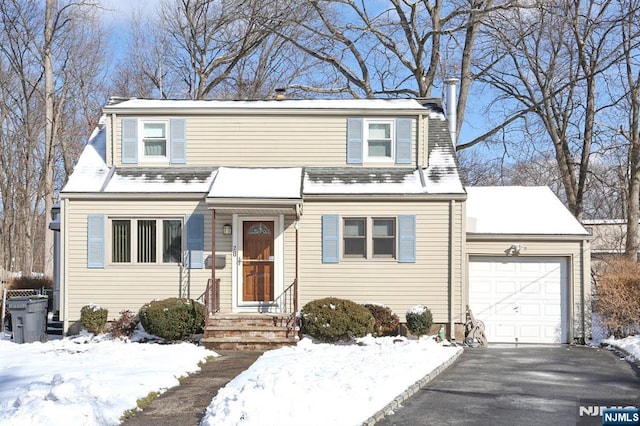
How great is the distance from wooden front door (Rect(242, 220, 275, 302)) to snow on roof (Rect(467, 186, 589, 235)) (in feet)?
16.2

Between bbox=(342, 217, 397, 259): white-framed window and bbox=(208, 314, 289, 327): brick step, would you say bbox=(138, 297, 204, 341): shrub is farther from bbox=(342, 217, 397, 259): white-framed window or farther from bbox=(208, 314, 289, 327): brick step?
bbox=(342, 217, 397, 259): white-framed window

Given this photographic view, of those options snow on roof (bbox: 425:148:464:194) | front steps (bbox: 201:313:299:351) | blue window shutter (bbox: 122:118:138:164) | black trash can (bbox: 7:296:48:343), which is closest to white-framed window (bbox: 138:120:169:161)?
blue window shutter (bbox: 122:118:138:164)

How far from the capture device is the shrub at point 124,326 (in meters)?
16.2

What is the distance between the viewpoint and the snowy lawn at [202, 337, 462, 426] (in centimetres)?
806

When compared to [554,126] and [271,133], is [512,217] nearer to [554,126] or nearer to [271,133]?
[271,133]

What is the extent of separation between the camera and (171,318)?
613 inches

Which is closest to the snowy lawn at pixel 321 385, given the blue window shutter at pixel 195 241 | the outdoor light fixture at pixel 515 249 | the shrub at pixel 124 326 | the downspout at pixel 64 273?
the blue window shutter at pixel 195 241

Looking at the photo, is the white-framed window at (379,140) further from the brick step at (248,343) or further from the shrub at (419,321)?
the brick step at (248,343)

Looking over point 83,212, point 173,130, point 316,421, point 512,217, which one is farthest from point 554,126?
point 316,421

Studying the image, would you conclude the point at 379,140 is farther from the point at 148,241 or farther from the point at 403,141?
the point at 148,241

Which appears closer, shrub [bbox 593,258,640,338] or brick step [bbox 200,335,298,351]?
brick step [bbox 200,335,298,351]

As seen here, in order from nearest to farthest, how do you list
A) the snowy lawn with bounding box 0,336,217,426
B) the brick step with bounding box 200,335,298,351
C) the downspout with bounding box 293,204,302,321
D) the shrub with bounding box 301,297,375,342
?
the snowy lawn with bounding box 0,336,217,426
the brick step with bounding box 200,335,298,351
the shrub with bounding box 301,297,375,342
the downspout with bounding box 293,204,302,321

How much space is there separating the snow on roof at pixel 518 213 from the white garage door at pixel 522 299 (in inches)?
29.6

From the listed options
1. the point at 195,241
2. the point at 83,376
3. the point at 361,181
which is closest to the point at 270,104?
the point at 361,181
